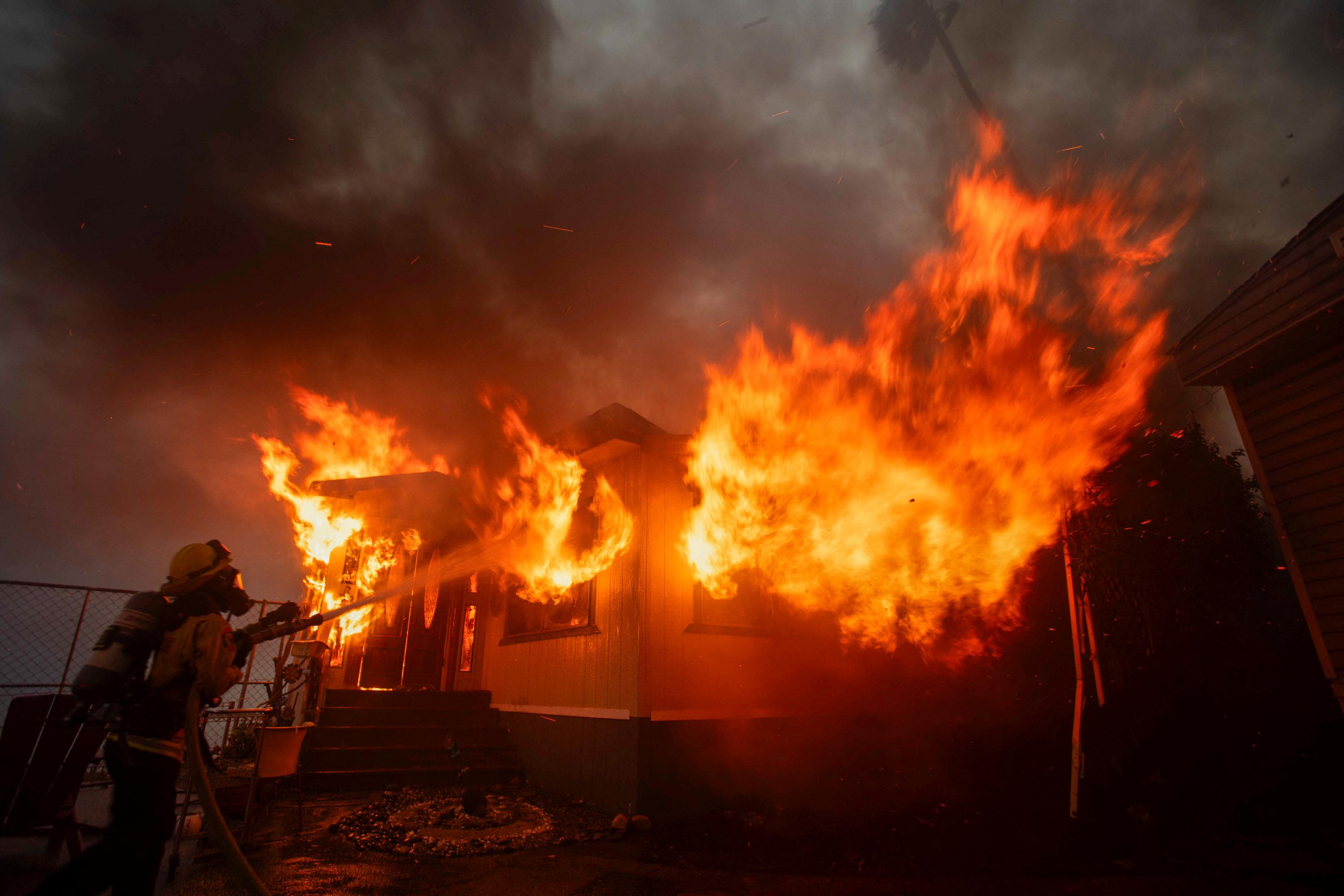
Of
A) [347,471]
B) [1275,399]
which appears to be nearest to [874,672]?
[1275,399]

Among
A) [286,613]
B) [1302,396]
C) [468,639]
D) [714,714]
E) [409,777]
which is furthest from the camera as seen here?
[468,639]

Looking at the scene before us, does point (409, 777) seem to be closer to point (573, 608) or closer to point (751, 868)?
point (573, 608)

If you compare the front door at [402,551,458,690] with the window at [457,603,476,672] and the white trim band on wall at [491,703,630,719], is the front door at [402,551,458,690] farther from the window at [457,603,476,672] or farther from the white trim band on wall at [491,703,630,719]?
the white trim band on wall at [491,703,630,719]

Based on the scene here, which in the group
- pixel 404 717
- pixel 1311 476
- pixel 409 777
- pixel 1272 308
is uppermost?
pixel 1272 308

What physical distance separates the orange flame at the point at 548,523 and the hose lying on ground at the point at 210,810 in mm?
4917

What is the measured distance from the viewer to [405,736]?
9086 millimetres

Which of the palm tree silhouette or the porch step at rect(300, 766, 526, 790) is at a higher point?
the palm tree silhouette

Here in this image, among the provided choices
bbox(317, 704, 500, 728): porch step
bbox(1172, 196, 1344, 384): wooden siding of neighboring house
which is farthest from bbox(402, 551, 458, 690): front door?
bbox(1172, 196, 1344, 384): wooden siding of neighboring house

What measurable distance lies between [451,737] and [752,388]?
714 cm

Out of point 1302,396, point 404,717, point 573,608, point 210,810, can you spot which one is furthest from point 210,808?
point 1302,396

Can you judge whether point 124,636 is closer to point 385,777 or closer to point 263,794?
point 263,794

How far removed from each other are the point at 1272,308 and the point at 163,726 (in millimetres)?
11145

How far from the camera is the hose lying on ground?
360 centimetres

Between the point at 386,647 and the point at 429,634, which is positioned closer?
the point at 386,647
